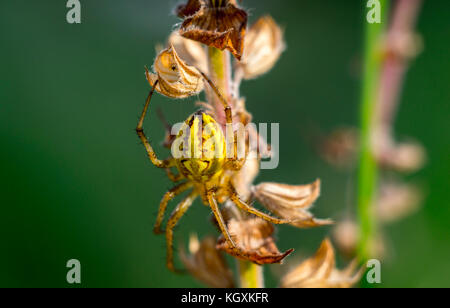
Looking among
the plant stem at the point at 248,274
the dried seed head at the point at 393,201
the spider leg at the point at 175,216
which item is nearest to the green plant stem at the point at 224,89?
the plant stem at the point at 248,274

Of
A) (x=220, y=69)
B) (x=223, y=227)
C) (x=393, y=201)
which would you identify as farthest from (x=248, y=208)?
(x=393, y=201)

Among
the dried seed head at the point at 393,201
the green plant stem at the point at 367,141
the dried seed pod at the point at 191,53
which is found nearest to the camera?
the dried seed pod at the point at 191,53

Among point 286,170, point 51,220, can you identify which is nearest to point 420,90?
point 286,170

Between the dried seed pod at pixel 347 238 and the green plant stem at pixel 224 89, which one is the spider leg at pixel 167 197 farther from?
the dried seed pod at pixel 347 238

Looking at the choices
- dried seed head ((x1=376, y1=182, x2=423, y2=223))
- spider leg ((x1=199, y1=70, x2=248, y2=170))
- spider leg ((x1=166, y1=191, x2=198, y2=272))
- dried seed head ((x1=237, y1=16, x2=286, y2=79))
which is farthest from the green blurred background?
dried seed head ((x1=237, y1=16, x2=286, y2=79))
